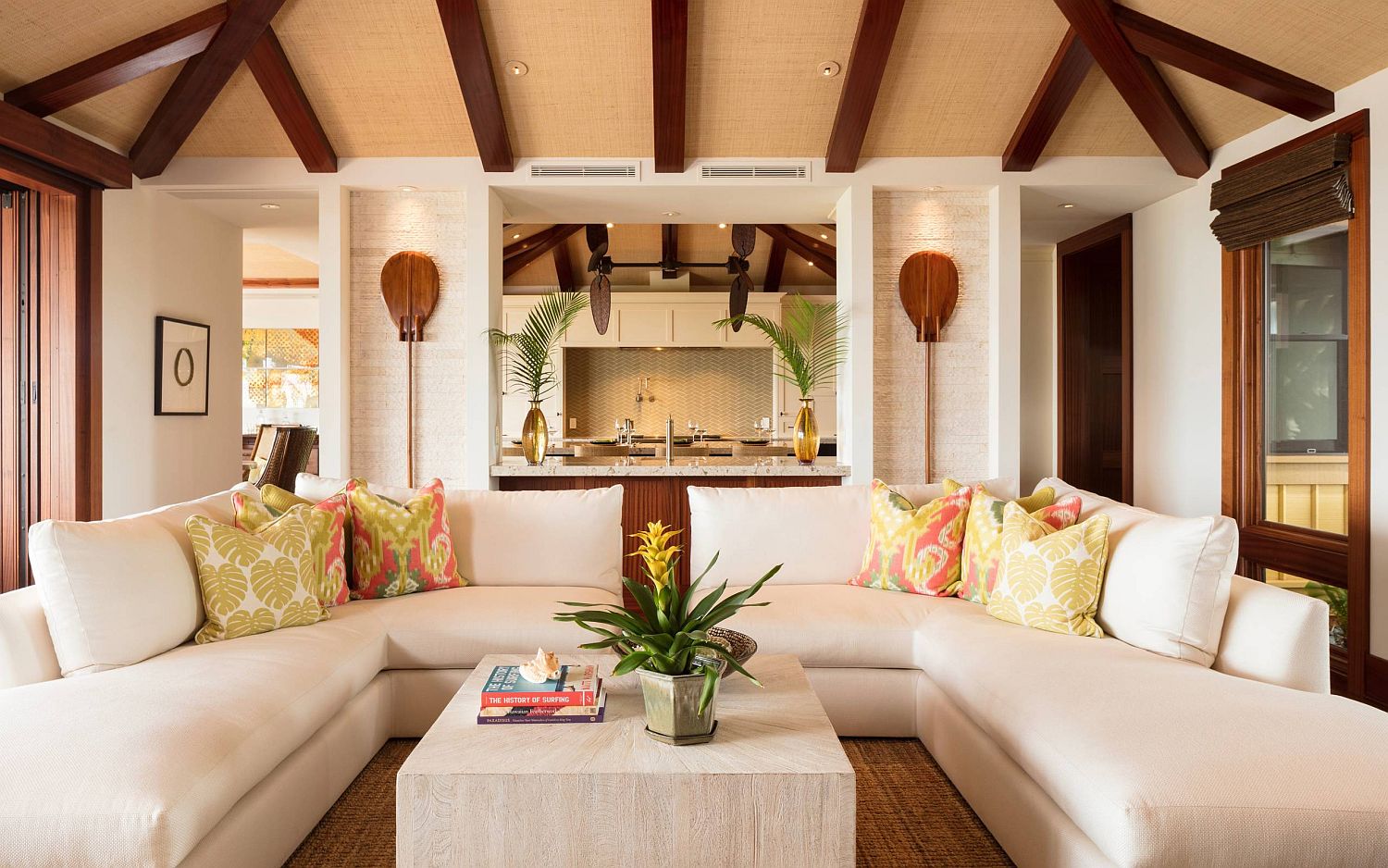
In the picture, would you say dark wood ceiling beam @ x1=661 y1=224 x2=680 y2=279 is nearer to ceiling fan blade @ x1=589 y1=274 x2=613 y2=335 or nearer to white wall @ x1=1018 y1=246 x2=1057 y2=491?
ceiling fan blade @ x1=589 y1=274 x2=613 y2=335

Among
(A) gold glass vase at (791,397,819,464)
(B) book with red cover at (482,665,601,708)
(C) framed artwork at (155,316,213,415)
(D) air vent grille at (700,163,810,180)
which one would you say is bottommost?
(B) book with red cover at (482,665,601,708)

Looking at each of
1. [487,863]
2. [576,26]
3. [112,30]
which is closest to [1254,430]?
[576,26]

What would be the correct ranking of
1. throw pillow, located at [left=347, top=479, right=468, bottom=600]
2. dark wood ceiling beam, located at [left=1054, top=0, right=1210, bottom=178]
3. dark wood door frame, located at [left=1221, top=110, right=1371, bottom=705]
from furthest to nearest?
dark wood ceiling beam, located at [left=1054, top=0, right=1210, bottom=178], dark wood door frame, located at [left=1221, top=110, right=1371, bottom=705], throw pillow, located at [left=347, top=479, right=468, bottom=600]

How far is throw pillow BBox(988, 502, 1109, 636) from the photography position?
2.62 m

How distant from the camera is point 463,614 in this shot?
113 inches

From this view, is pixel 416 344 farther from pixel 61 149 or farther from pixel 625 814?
pixel 625 814

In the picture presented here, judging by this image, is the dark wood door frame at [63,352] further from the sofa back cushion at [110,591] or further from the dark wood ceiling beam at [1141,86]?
the dark wood ceiling beam at [1141,86]

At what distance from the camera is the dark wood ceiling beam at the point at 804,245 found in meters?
8.66

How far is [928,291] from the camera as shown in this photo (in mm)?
5266

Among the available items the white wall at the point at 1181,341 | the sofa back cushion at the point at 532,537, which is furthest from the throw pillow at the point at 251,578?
the white wall at the point at 1181,341

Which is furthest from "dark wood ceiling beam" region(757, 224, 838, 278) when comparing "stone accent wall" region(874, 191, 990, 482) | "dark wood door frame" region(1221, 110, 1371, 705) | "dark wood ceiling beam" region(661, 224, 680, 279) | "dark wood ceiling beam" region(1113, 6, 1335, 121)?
"dark wood ceiling beam" region(1113, 6, 1335, 121)

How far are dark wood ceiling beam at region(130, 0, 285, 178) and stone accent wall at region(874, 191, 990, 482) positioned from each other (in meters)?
3.49

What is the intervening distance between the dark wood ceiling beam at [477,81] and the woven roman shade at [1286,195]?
387cm

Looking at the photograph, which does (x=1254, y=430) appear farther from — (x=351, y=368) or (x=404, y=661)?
(x=351, y=368)
